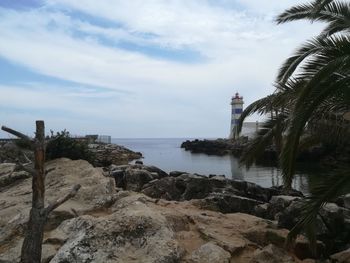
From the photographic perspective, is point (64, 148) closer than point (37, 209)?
No

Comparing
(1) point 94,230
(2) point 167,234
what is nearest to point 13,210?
(1) point 94,230

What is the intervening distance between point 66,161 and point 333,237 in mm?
7045

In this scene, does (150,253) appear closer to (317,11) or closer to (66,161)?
(317,11)

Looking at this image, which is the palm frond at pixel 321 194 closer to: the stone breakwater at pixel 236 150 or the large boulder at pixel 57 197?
the large boulder at pixel 57 197

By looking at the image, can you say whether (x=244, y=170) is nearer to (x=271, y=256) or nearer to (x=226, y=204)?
(x=226, y=204)

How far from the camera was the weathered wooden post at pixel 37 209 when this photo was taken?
6590mm

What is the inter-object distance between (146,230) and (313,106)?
3.06 metres

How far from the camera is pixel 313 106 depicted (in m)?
6.91

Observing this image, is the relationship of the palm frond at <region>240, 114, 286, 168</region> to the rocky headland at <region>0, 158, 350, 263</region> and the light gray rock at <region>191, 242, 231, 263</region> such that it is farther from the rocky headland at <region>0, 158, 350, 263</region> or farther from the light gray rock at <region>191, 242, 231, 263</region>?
the light gray rock at <region>191, 242, 231, 263</region>

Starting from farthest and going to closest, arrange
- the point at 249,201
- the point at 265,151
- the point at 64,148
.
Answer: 1. the point at 265,151
2. the point at 64,148
3. the point at 249,201

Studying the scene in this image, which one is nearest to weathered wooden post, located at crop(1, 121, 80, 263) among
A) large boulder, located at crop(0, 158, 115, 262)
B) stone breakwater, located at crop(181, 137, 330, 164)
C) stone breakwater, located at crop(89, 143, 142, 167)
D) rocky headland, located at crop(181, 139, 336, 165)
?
large boulder, located at crop(0, 158, 115, 262)

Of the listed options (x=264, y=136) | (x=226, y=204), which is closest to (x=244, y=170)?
(x=226, y=204)

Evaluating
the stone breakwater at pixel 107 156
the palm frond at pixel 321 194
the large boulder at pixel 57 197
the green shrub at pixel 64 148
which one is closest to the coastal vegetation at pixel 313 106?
the palm frond at pixel 321 194

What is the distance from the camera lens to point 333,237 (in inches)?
355
